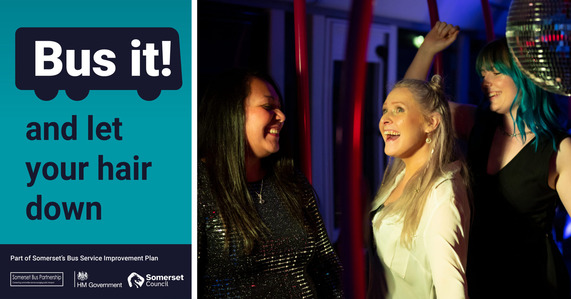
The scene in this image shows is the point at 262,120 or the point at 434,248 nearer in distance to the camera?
the point at 434,248

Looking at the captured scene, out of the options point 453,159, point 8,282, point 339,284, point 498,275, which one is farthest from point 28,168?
point 498,275

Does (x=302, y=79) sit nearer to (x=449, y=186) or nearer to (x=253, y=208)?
(x=253, y=208)

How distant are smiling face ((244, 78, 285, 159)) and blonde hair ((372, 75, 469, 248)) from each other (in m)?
0.40

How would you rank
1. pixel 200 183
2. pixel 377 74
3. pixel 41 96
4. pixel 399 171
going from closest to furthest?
pixel 41 96
pixel 200 183
pixel 399 171
pixel 377 74

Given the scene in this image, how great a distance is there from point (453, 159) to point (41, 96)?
1.22 meters

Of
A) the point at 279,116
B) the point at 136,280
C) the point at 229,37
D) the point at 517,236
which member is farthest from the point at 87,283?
the point at 517,236

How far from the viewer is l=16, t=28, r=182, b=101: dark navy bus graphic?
1663 millimetres

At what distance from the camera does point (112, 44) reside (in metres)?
1.67

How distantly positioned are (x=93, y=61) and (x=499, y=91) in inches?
51.8

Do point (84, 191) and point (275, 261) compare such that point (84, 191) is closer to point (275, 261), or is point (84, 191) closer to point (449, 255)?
point (275, 261)

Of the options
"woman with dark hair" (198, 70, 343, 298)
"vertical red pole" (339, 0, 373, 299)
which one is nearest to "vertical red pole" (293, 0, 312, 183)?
"woman with dark hair" (198, 70, 343, 298)

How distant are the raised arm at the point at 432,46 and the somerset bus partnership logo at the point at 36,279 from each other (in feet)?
4.60

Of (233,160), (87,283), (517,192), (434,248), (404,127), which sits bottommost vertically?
(87,283)

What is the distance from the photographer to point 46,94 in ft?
5.46
